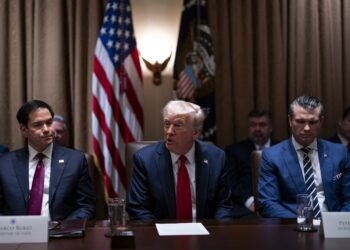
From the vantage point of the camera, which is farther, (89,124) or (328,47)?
(328,47)

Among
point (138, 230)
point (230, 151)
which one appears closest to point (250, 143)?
point (230, 151)

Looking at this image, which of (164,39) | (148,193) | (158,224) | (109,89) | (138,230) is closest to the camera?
(138,230)

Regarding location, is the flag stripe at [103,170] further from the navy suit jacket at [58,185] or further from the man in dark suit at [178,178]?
the man in dark suit at [178,178]

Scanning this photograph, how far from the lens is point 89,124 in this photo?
4.41 metres

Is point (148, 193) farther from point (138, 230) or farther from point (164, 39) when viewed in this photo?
point (164, 39)

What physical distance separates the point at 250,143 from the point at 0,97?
7.34ft

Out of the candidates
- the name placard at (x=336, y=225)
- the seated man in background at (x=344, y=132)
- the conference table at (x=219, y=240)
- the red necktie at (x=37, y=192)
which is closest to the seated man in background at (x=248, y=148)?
the seated man in background at (x=344, y=132)

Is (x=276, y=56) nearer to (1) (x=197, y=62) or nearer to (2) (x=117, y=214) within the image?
(1) (x=197, y=62)

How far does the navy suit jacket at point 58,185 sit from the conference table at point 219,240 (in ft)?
2.59

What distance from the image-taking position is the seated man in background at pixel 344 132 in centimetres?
445

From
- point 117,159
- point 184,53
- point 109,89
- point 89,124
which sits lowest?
point 117,159

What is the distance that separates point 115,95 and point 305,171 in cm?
187

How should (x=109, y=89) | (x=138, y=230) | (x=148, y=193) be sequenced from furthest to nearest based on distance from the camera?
(x=109, y=89)
(x=148, y=193)
(x=138, y=230)

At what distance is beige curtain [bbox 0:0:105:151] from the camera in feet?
14.2
